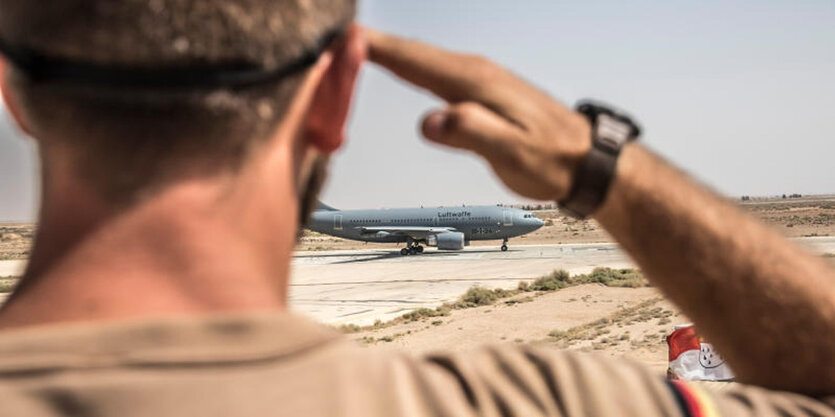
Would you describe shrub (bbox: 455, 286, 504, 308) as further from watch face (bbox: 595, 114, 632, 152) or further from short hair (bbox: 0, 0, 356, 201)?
short hair (bbox: 0, 0, 356, 201)

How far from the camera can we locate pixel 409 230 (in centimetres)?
4859

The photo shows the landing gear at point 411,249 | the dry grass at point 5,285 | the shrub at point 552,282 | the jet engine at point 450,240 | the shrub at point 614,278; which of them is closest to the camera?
the shrub at point 552,282

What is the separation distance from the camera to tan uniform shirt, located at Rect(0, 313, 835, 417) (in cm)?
89

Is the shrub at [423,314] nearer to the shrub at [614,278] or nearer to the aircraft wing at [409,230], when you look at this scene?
the shrub at [614,278]

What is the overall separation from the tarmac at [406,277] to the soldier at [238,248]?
17889 mm

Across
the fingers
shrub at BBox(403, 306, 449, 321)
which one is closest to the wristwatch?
the fingers

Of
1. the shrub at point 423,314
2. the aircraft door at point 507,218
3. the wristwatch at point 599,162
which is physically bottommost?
the shrub at point 423,314

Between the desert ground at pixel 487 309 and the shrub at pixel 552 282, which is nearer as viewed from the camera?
the desert ground at pixel 487 309

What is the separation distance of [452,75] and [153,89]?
50cm

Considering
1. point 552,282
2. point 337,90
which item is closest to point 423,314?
point 552,282

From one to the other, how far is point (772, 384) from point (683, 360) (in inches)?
361

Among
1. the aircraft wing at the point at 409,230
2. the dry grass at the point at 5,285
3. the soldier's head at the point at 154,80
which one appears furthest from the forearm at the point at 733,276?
the aircraft wing at the point at 409,230

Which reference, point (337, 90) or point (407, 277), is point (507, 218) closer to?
point (407, 277)

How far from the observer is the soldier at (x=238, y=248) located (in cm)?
92
